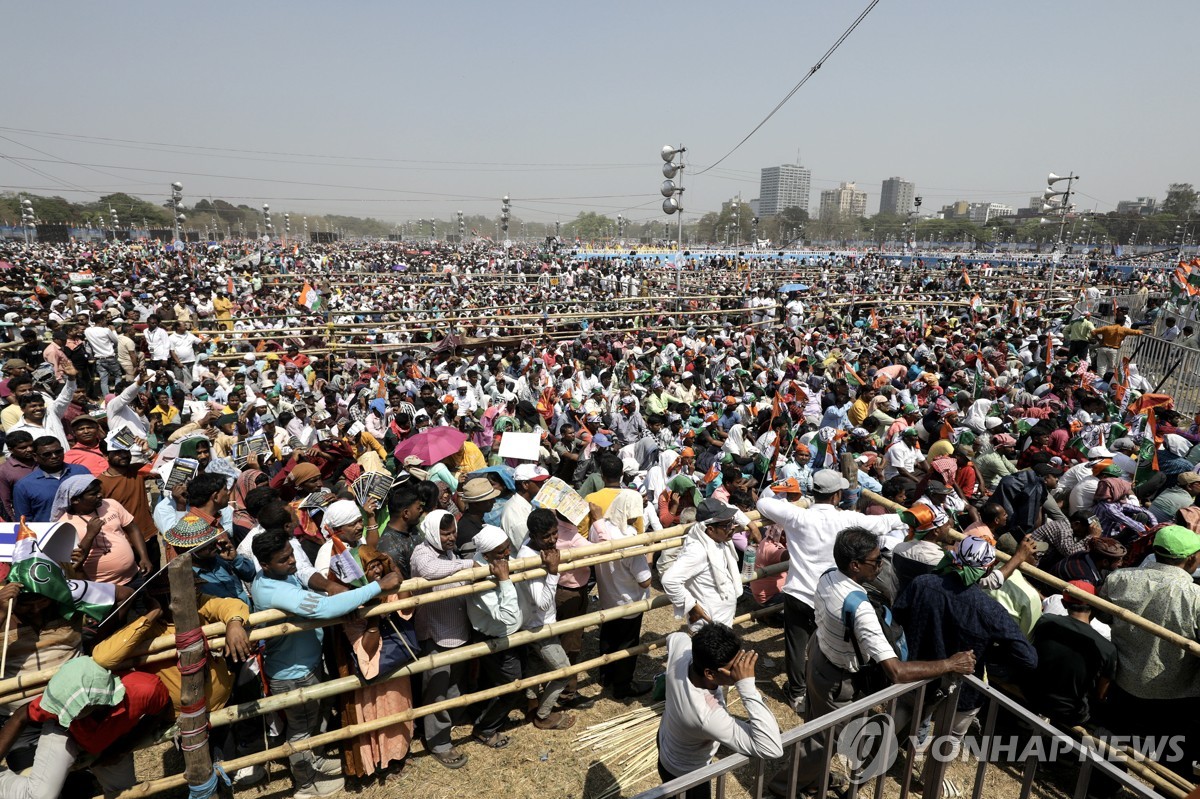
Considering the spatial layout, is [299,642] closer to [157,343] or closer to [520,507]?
[520,507]

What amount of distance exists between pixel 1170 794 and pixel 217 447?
28.2 ft

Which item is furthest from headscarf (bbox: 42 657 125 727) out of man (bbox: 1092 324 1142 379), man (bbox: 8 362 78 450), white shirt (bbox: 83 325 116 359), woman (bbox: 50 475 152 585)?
man (bbox: 1092 324 1142 379)

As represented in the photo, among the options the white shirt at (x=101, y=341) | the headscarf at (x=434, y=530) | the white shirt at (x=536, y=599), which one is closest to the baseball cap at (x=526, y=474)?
the white shirt at (x=536, y=599)

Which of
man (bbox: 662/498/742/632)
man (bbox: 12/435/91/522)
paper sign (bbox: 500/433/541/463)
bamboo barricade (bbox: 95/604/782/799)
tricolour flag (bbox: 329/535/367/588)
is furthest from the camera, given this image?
paper sign (bbox: 500/433/541/463)

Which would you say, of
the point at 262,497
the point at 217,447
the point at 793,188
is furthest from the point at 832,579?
the point at 793,188

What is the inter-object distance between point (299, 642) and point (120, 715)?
824mm

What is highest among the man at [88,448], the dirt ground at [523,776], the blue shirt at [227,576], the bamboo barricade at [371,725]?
the man at [88,448]

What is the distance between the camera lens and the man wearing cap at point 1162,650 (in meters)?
3.38

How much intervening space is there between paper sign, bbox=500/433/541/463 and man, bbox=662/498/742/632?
2.12m

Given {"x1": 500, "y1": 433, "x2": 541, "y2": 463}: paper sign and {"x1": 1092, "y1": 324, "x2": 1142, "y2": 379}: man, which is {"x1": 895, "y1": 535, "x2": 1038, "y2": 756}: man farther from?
{"x1": 1092, "y1": 324, "x2": 1142, "y2": 379}: man

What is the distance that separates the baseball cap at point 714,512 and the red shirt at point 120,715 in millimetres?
2979

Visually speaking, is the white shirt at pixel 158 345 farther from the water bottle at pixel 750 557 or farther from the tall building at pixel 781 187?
the tall building at pixel 781 187

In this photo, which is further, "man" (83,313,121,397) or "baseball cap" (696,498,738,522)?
"man" (83,313,121,397)

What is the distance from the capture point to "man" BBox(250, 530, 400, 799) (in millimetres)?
3178
